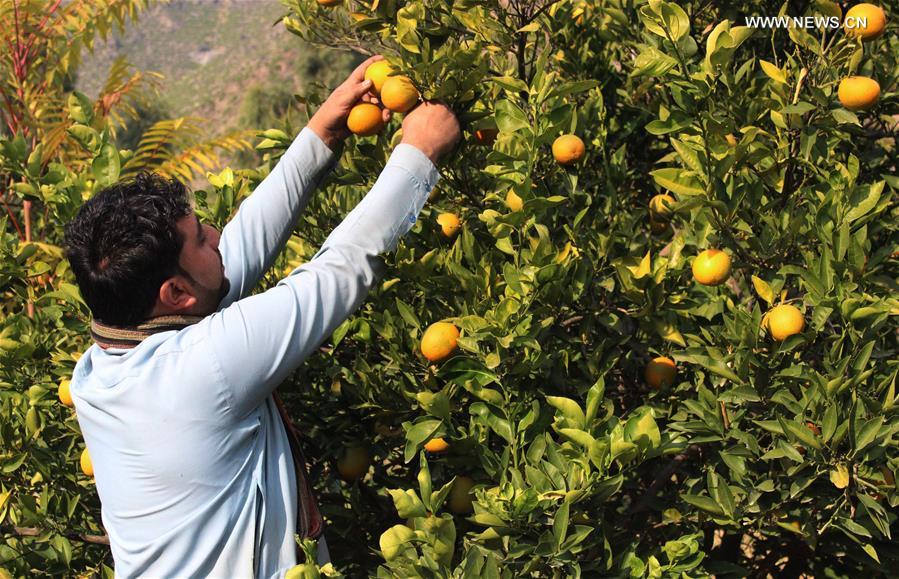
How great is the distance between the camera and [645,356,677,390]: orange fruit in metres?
2.00

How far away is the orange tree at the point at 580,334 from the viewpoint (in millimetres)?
1611

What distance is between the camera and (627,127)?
Answer: 2.43 m

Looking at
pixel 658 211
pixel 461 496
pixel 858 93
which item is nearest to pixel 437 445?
pixel 461 496

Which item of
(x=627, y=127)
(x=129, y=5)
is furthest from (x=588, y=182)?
(x=129, y=5)

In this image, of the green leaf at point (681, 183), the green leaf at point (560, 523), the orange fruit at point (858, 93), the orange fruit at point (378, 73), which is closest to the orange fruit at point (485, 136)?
the orange fruit at point (378, 73)

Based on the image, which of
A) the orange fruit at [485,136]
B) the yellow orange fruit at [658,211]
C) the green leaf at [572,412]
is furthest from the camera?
the yellow orange fruit at [658,211]

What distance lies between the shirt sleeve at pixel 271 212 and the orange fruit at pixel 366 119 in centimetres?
16

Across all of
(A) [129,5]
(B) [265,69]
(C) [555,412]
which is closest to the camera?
(C) [555,412]

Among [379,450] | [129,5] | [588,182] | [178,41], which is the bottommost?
[178,41]

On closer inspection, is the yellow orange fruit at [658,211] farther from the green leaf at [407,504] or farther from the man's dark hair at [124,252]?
the man's dark hair at [124,252]

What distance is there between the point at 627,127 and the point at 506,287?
0.88m

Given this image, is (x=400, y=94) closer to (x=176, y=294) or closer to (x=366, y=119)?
(x=366, y=119)

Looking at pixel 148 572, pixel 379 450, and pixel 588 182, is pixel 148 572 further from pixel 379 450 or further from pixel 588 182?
pixel 588 182

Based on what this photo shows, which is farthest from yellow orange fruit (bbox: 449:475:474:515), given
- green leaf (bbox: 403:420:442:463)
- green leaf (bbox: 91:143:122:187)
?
green leaf (bbox: 91:143:122:187)
